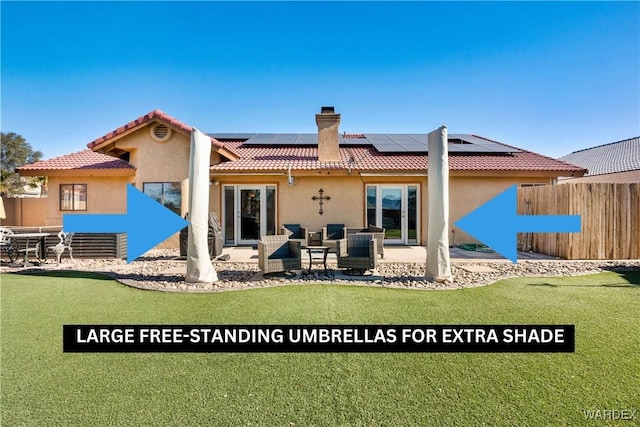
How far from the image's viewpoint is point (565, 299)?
7.64 metres

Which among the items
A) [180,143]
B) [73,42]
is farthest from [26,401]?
[73,42]

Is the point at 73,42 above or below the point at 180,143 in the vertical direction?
above

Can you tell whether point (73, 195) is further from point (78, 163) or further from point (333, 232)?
point (333, 232)

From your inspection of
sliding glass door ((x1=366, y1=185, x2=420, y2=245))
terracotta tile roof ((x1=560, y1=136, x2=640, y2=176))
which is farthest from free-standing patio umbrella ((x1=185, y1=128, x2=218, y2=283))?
terracotta tile roof ((x1=560, y1=136, x2=640, y2=176))

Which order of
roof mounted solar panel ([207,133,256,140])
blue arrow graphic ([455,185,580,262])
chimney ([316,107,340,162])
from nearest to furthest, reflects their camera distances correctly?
blue arrow graphic ([455,185,580,262]), chimney ([316,107,340,162]), roof mounted solar panel ([207,133,256,140])

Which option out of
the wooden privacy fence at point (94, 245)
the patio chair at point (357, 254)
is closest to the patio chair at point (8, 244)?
the wooden privacy fence at point (94, 245)

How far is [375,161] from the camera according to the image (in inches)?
737

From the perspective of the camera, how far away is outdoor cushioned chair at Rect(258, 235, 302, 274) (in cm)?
962

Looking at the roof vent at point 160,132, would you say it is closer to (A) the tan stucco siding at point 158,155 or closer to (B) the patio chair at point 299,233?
(A) the tan stucco siding at point 158,155

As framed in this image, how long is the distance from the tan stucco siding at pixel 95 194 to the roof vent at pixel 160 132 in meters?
4.66

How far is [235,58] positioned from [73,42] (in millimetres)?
7251

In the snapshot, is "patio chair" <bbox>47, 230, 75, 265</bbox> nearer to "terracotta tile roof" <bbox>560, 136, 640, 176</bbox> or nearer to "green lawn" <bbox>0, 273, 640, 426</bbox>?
"green lawn" <bbox>0, 273, 640, 426</bbox>

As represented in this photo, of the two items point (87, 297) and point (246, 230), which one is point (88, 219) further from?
point (246, 230)

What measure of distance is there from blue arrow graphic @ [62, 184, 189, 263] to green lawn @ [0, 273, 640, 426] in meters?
1.60
